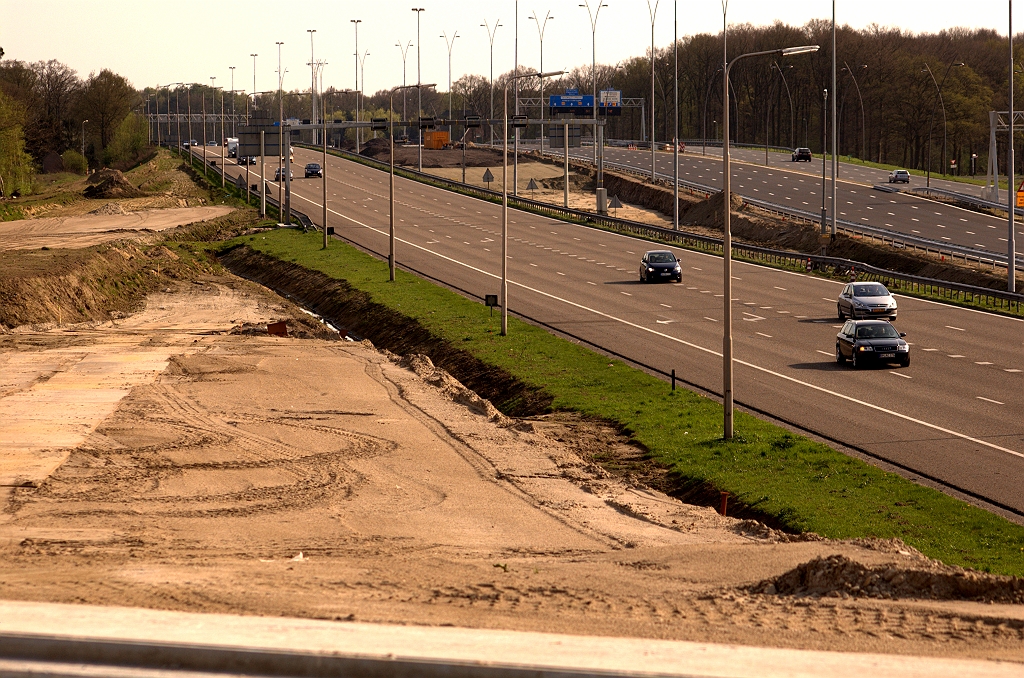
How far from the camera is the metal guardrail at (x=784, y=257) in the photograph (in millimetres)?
50906

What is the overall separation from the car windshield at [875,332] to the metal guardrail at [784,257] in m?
14.0

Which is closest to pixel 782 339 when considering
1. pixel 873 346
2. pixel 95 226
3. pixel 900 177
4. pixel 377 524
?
pixel 873 346

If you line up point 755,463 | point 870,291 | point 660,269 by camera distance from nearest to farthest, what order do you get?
point 755,463 → point 870,291 → point 660,269

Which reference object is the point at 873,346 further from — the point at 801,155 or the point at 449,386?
the point at 801,155

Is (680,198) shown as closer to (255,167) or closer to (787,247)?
(787,247)

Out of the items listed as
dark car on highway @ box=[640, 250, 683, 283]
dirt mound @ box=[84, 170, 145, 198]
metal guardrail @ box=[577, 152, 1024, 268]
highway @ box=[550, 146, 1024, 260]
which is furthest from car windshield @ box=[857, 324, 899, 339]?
dirt mound @ box=[84, 170, 145, 198]

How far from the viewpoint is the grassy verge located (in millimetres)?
19547

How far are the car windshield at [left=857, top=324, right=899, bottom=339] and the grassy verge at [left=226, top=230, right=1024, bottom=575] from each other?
6892 mm

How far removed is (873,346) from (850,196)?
63084mm

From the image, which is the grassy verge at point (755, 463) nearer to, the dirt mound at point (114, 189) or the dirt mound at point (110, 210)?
the dirt mound at point (110, 210)

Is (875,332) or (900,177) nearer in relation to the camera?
(875,332)

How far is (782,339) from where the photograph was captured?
4197 cm

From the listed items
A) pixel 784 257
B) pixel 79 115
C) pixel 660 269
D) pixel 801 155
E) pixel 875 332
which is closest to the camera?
pixel 875 332

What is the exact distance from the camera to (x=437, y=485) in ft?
76.2
